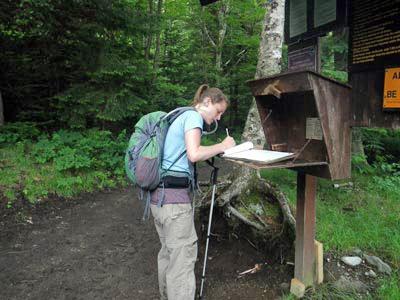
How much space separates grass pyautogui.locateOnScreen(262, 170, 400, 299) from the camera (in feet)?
12.9

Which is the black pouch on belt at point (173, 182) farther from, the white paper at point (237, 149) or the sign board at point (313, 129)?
the sign board at point (313, 129)

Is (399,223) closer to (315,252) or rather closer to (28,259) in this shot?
(315,252)

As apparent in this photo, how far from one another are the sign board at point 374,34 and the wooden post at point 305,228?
117cm

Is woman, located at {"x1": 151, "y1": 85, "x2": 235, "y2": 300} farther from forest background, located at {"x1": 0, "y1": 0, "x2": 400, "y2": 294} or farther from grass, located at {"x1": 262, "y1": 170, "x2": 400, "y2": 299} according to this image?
forest background, located at {"x1": 0, "y1": 0, "x2": 400, "y2": 294}

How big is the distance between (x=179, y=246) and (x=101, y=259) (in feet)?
6.48

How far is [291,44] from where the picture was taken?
3.98 m

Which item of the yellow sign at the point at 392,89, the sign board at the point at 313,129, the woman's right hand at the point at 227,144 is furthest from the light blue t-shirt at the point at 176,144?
the yellow sign at the point at 392,89

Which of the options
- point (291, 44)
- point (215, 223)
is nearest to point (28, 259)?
point (215, 223)

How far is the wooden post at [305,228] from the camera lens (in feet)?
10.8

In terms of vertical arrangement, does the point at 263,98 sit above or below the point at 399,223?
above

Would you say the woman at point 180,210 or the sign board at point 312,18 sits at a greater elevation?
the sign board at point 312,18

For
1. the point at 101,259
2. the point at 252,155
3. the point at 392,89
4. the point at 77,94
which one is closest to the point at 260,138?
the point at 252,155

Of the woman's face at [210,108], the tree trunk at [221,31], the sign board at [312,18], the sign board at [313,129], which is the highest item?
the tree trunk at [221,31]

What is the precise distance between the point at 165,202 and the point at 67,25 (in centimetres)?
736
